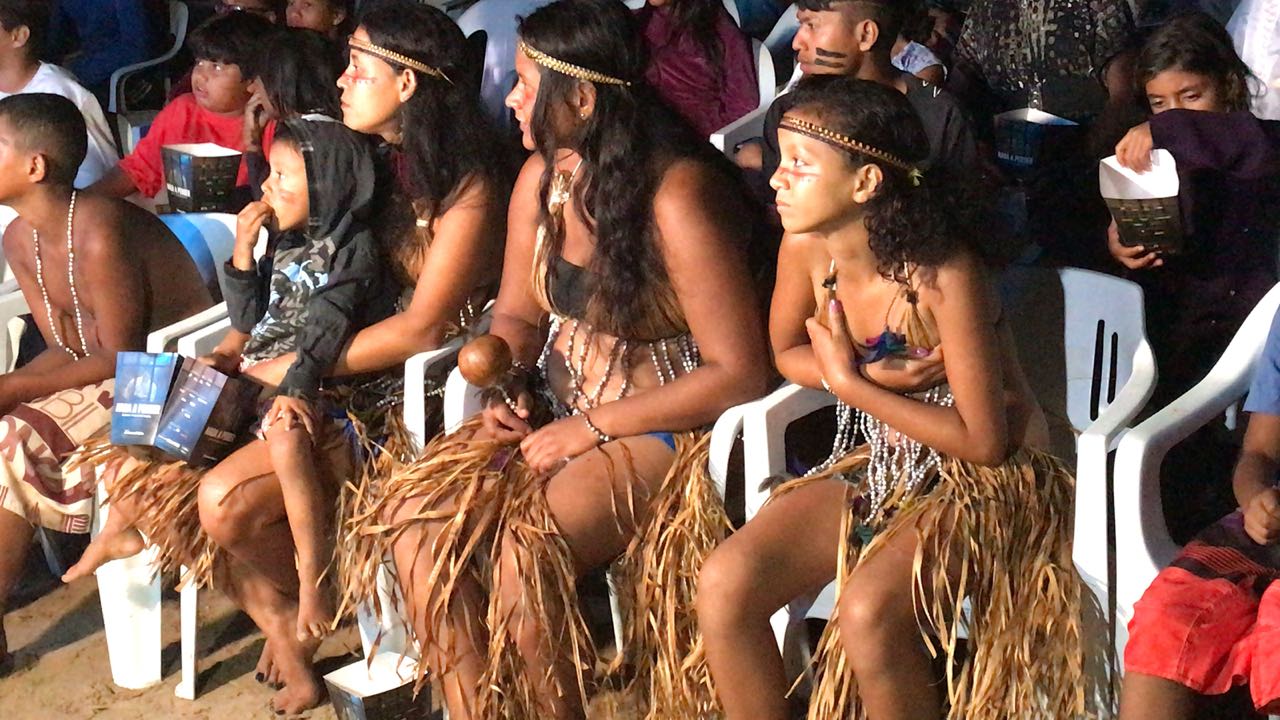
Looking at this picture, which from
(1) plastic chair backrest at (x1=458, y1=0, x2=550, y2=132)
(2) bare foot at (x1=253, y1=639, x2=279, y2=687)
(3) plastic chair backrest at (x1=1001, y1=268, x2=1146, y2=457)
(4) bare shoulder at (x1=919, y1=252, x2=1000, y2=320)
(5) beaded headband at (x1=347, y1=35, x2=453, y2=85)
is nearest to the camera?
(4) bare shoulder at (x1=919, y1=252, x2=1000, y2=320)

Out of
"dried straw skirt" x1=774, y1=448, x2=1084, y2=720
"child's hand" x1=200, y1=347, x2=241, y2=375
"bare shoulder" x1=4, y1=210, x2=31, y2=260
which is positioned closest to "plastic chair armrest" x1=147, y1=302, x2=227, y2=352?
"child's hand" x1=200, y1=347, x2=241, y2=375

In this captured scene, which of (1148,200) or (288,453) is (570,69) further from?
(1148,200)

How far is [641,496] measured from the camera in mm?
2701

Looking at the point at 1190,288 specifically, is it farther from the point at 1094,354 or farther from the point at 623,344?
the point at 623,344

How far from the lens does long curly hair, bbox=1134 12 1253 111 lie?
3.00 m

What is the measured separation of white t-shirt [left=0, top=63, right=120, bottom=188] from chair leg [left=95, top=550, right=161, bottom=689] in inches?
62.1

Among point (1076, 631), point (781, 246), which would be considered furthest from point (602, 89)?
point (1076, 631)

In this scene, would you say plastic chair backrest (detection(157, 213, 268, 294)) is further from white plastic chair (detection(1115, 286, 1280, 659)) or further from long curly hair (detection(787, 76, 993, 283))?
white plastic chair (detection(1115, 286, 1280, 659))

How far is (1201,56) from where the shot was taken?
9.83 ft

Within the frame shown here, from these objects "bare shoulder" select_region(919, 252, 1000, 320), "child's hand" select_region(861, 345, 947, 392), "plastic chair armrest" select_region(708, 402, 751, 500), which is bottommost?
"plastic chair armrest" select_region(708, 402, 751, 500)

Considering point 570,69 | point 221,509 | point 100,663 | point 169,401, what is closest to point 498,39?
point 570,69

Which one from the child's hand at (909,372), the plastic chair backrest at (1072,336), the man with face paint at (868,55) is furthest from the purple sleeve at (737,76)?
the child's hand at (909,372)

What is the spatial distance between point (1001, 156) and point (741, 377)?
0.98m

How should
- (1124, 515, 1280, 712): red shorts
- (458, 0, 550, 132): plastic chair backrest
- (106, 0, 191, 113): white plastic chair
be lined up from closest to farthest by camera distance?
(1124, 515, 1280, 712): red shorts, (458, 0, 550, 132): plastic chair backrest, (106, 0, 191, 113): white plastic chair
